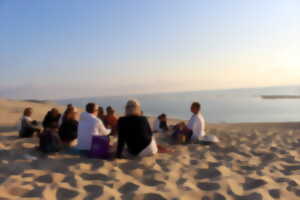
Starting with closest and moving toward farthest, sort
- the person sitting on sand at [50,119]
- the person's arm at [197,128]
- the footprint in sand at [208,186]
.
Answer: the footprint in sand at [208,186], the person's arm at [197,128], the person sitting on sand at [50,119]

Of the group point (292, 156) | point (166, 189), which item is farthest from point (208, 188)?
point (292, 156)

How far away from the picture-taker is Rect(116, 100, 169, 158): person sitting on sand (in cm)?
521

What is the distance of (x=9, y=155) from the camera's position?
5.25 meters

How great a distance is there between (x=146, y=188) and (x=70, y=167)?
5.25 feet

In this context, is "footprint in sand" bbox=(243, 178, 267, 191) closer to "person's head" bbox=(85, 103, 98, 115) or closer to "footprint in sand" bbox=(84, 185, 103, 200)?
"footprint in sand" bbox=(84, 185, 103, 200)

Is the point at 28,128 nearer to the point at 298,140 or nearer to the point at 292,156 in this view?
the point at 292,156

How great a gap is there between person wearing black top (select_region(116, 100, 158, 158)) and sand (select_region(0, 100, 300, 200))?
232mm

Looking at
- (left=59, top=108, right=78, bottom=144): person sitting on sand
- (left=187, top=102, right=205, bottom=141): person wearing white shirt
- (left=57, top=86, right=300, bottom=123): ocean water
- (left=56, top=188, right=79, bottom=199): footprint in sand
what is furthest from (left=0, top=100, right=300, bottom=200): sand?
(left=57, top=86, right=300, bottom=123): ocean water

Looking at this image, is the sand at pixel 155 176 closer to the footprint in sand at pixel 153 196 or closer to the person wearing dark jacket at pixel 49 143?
the footprint in sand at pixel 153 196

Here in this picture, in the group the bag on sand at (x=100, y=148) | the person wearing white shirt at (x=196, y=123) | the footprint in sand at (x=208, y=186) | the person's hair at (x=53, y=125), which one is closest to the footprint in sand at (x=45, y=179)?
the bag on sand at (x=100, y=148)

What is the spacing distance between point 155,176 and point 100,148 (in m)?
1.57

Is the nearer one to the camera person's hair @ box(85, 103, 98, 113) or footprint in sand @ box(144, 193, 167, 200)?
footprint in sand @ box(144, 193, 167, 200)

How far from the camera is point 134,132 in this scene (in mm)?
5258

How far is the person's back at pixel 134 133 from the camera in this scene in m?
5.21
